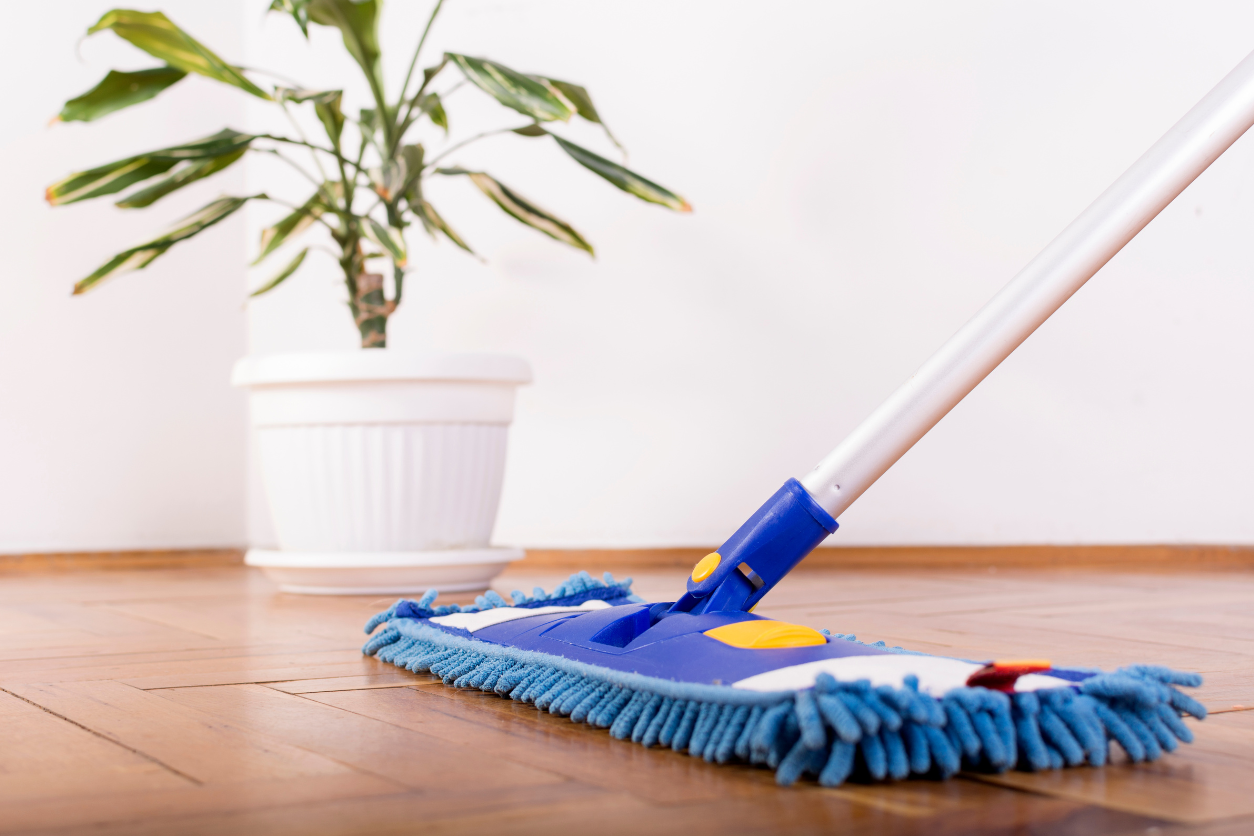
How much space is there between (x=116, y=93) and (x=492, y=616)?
3.04 ft

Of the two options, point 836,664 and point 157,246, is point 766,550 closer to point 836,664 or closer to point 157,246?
point 836,664

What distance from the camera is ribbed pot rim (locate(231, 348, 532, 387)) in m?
1.30

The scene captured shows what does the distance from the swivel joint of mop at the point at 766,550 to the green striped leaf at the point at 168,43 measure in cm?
87

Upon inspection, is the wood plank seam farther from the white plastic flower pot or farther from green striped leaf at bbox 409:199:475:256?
green striped leaf at bbox 409:199:475:256

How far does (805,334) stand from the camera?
1799mm

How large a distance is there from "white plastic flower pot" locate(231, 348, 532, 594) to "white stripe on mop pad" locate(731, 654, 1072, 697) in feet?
2.86

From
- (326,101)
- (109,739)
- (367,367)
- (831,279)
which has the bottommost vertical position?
(109,739)

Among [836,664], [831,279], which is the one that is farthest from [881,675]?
[831,279]

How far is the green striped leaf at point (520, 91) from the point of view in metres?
1.23

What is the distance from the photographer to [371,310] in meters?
1.38

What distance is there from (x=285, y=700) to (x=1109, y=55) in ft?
5.29

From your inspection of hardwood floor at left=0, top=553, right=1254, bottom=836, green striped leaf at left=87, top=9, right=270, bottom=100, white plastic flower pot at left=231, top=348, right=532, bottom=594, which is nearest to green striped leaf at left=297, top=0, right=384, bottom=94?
green striped leaf at left=87, top=9, right=270, bottom=100

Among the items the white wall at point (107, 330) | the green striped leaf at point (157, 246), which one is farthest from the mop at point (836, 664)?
the white wall at point (107, 330)

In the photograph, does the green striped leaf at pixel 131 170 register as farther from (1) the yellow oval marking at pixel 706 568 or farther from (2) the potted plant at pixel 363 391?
(1) the yellow oval marking at pixel 706 568
